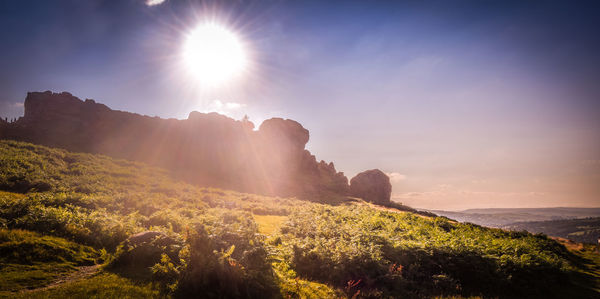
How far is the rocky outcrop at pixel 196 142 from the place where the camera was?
63.1 metres

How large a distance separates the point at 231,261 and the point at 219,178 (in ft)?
204

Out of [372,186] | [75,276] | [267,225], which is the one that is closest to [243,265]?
[75,276]

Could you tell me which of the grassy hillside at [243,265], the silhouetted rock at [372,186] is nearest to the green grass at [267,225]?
the grassy hillside at [243,265]

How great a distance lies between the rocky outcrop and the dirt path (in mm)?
51089

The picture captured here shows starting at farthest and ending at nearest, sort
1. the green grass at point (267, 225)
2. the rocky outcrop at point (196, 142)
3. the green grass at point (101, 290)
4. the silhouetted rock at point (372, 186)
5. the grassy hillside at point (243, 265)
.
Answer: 1. the silhouetted rock at point (372, 186)
2. the rocky outcrop at point (196, 142)
3. the green grass at point (267, 225)
4. the grassy hillside at point (243, 265)
5. the green grass at point (101, 290)

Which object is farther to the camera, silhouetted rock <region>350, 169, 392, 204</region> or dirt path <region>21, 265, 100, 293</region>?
silhouetted rock <region>350, 169, 392, 204</region>

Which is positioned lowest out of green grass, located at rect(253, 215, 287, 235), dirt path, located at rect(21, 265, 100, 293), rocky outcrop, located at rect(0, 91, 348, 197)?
green grass, located at rect(253, 215, 287, 235)

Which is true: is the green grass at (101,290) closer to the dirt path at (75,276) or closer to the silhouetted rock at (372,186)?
the dirt path at (75,276)

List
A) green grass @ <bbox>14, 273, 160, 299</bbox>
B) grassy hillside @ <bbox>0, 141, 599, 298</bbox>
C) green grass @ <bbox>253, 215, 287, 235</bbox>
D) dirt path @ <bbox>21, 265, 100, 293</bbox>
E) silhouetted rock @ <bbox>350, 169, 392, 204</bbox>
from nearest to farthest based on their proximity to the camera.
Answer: green grass @ <bbox>14, 273, 160, 299</bbox> < dirt path @ <bbox>21, 265, 100, 293</bbox> < grassy hillside @ <bbox>0, 141, 599, 298</bbox> < green grass @ <bbox>253, 215, 287, 235</bbox> < silhouetted rock @ <bbox>350, 169, 392, 204</bbox>

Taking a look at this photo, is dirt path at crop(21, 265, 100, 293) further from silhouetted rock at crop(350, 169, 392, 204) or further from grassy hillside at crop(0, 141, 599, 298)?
silhouetted rock at crop(350, 169, 392, 204)

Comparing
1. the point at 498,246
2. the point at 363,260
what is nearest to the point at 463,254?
the point at 498,246

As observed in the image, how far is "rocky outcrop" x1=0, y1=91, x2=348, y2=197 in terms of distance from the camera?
63.1 meters

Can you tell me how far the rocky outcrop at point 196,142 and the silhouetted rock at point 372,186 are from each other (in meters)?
4.84

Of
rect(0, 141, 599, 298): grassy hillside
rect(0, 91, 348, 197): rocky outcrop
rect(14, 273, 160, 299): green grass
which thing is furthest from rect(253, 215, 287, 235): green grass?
rect(0, 91, 348, 197): rocky outcrop
